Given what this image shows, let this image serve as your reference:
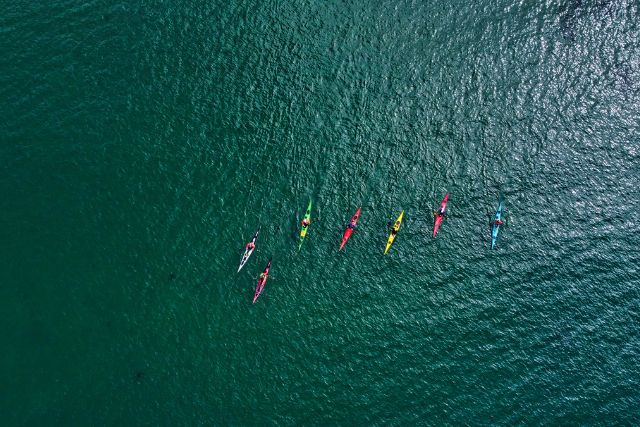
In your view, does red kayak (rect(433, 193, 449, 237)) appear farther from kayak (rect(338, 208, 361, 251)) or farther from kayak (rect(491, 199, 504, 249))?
kayak (rect(338, 208, 361, 251))

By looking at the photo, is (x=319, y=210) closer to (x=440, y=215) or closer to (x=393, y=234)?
(x=393, y=234)

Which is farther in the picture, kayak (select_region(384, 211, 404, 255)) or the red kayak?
the red kayak

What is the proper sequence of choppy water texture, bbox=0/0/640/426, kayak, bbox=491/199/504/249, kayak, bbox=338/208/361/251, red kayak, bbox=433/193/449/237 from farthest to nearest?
1. red kayak, bbox=433/193/449/237
2. kayak, bbox=491/199/504/249
3. kayak, bbox=338/208/361/251
4. choppy water texture, bbox=0/0/640/426

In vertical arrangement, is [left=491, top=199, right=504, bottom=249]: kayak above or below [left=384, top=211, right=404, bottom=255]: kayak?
above

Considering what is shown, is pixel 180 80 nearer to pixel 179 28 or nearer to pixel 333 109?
pixel 179 28

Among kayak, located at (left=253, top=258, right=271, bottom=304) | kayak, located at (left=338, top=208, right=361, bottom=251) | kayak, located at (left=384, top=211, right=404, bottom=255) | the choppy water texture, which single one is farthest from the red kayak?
kayak, located at (left=253, top=258, right=271, bottom=304)

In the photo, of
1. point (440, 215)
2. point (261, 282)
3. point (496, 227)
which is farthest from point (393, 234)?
point (261, 282)

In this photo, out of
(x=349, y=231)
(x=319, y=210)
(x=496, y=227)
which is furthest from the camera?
(x=319, y=210)

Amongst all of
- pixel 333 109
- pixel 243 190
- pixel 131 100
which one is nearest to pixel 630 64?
pixel 333 109
